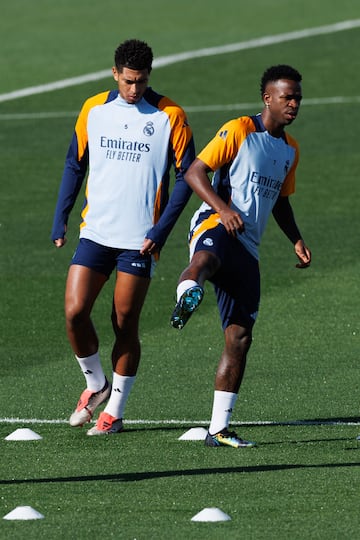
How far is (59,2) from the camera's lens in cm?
4256

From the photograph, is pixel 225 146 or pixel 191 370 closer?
pixel 225 146

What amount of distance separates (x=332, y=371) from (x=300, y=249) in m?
2.47

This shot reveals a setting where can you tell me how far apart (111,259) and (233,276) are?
3.01ft

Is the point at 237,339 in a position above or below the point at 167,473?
above

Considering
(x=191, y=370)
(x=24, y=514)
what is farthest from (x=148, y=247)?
(x=191, y=370)

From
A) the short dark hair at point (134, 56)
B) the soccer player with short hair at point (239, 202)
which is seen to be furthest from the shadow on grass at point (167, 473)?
the short dark hair at point (134, 56)

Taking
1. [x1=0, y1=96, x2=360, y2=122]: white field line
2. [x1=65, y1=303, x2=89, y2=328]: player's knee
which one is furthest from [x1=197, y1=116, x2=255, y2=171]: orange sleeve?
[x1=0, y1=96, x2=360, y2=122]: white field line

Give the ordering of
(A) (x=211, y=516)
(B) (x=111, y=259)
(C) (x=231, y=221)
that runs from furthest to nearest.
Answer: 1. (B) (x=111, y=259)
2. (C) (x=231, y=221)
3. (A) (x=211, y=516)

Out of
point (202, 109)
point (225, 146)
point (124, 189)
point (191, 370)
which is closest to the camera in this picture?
point (225, 146)

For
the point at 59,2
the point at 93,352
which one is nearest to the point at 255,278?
the point at 93,352

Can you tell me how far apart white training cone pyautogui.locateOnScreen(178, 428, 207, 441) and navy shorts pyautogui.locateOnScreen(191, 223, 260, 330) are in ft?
2.44

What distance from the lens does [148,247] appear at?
1016 centimetres

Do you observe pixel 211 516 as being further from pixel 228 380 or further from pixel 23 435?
pixel 23 435

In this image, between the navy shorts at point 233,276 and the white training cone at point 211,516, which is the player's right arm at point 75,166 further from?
the white training cone at point 211,516
